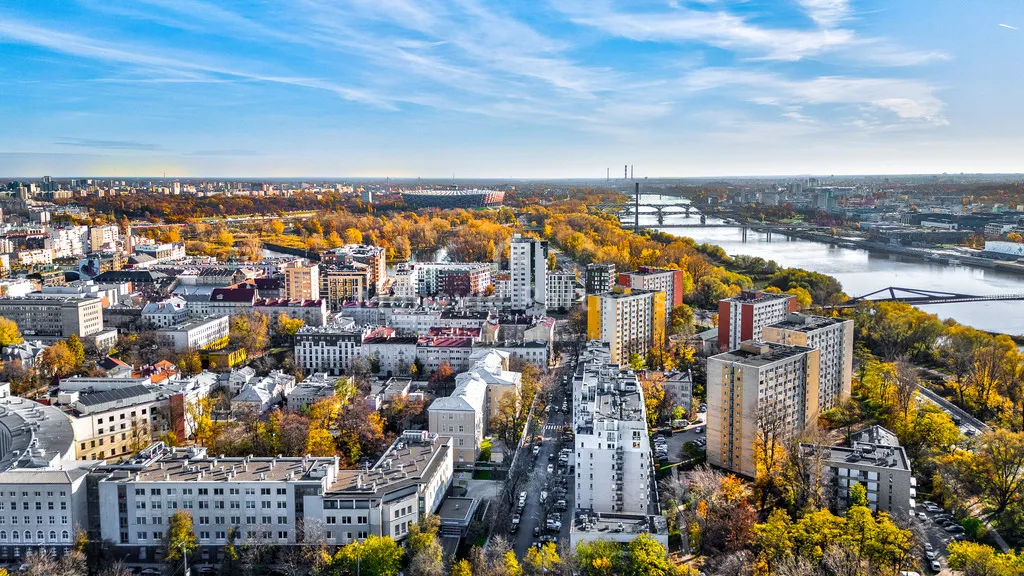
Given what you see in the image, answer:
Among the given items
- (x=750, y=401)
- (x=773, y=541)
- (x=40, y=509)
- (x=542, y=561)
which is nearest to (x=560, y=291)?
(x=750, y=401)

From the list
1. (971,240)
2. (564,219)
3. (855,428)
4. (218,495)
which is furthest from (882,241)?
(218,495)

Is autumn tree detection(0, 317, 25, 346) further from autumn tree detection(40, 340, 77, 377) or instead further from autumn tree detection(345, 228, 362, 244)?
autumn tree detection(345, 228, 362, 244)

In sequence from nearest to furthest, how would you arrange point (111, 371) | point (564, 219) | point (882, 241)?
point (111, 371) → point (882, 241) → point (564, 219)

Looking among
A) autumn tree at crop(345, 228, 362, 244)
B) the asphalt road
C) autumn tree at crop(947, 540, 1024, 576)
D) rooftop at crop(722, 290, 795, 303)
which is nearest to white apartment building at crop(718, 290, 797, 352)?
rooftop at crop(722, 290, 795, 303)

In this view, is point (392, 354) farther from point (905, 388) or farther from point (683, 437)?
point (905, 388)

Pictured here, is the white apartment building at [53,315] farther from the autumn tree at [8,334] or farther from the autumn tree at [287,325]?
the autumn tree at [287,325]

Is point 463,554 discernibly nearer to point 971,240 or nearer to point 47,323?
point 47,323
